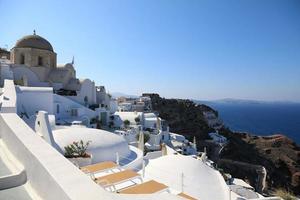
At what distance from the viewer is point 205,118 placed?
67.1 meters

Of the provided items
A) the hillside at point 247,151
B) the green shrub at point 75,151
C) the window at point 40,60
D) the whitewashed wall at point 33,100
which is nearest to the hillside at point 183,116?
the hillside at point 247,151

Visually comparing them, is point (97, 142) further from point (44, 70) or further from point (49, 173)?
point (44, 70)

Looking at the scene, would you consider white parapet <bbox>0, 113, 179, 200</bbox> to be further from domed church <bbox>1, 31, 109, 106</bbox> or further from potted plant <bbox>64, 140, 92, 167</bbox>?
domed church <bbox>1, 31, 109, 106</bbox>

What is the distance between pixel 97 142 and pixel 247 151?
46.3 meters

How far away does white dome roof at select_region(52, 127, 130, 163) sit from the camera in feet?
42.0

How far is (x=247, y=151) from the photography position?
5291cm

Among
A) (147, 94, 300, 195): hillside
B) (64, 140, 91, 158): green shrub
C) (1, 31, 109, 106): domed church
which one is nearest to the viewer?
(64, 140, 91, 158): green shrub

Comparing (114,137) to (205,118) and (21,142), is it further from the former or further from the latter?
(205,118)

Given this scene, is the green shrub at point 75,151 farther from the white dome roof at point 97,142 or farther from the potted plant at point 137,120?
the potted plant at point 137,120

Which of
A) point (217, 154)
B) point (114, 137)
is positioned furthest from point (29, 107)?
point (217, 154)

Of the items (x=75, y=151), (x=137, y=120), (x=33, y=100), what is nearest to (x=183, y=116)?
(x=137, y=120)

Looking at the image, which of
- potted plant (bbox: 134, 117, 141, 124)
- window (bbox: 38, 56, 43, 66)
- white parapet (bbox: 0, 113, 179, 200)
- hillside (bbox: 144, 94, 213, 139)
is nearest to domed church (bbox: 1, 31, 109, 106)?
window (bbox: 38, 56, 43, 66)

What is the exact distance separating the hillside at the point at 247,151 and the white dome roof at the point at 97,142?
30178 mm

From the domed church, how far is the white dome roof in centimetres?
1830
